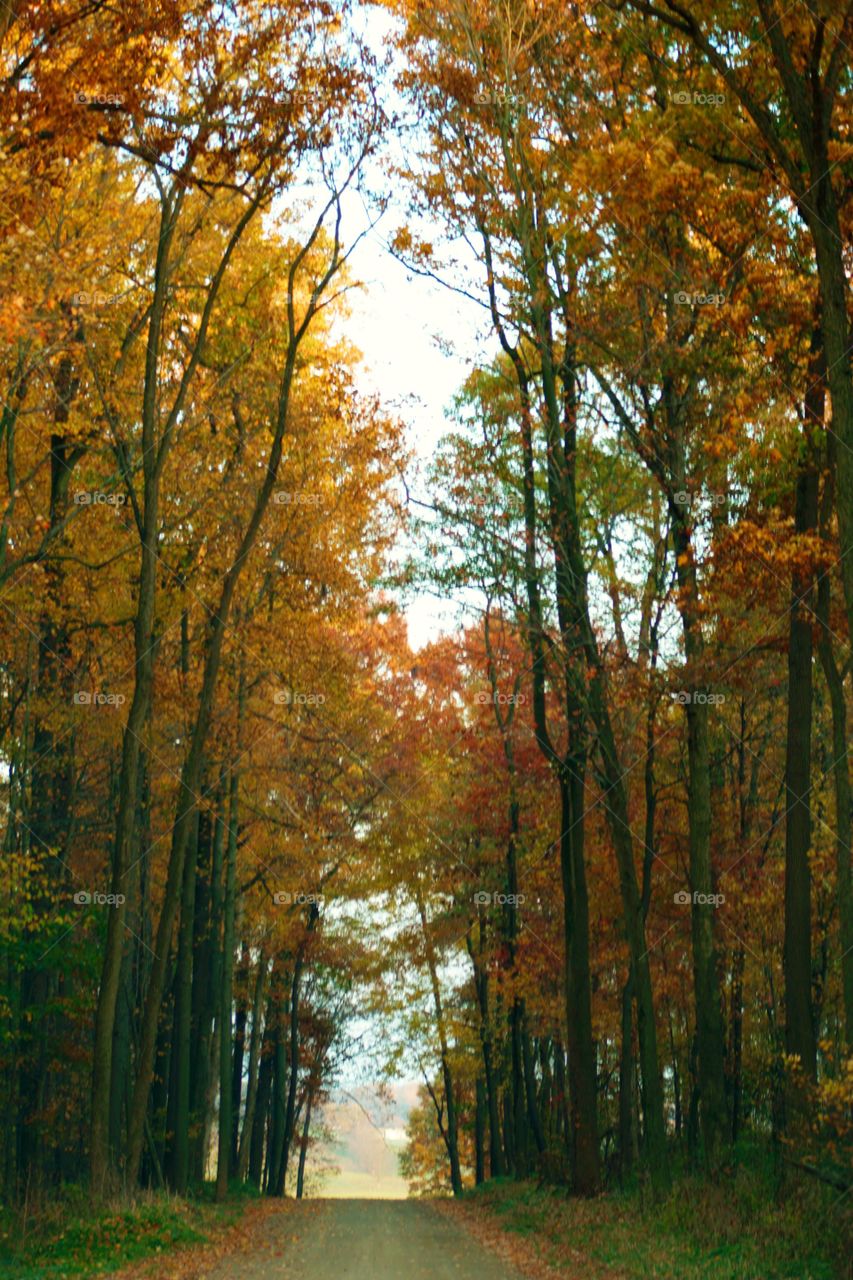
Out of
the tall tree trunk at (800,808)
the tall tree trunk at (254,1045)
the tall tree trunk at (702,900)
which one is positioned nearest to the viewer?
the tall tree trunk at (800,808)

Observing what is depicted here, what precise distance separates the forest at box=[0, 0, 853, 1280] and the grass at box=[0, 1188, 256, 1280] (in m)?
0.22

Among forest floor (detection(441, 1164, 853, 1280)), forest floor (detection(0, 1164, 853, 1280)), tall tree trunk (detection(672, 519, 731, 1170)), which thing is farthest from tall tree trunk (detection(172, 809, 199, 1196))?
tall tree trunk (detection(672, 519, 731, 1170))

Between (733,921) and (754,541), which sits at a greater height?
(754,541)

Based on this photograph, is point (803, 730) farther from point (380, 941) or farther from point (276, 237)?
point (380, 941)

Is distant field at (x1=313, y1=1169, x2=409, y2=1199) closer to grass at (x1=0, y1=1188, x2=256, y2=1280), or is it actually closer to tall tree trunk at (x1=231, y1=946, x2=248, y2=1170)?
tall tree trunk at (x1=231, y1=946, x2=248, y2=1170)

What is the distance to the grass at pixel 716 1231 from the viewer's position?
10562mm

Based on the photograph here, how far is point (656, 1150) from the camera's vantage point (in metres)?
16.8

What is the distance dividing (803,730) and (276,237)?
13.0 m

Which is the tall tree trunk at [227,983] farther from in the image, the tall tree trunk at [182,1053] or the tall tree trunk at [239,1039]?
the tall tree trunk at [239,1039]

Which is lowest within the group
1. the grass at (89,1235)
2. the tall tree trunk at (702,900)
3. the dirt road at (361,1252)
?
the dirt road at (361,1252)

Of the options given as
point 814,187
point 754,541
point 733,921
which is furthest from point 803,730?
point 733,921

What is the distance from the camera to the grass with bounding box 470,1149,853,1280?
10.6m

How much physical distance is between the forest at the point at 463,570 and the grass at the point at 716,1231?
0.10m

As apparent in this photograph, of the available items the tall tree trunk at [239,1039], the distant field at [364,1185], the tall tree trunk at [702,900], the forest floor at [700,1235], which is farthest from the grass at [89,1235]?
the distant field at [364,1185]
